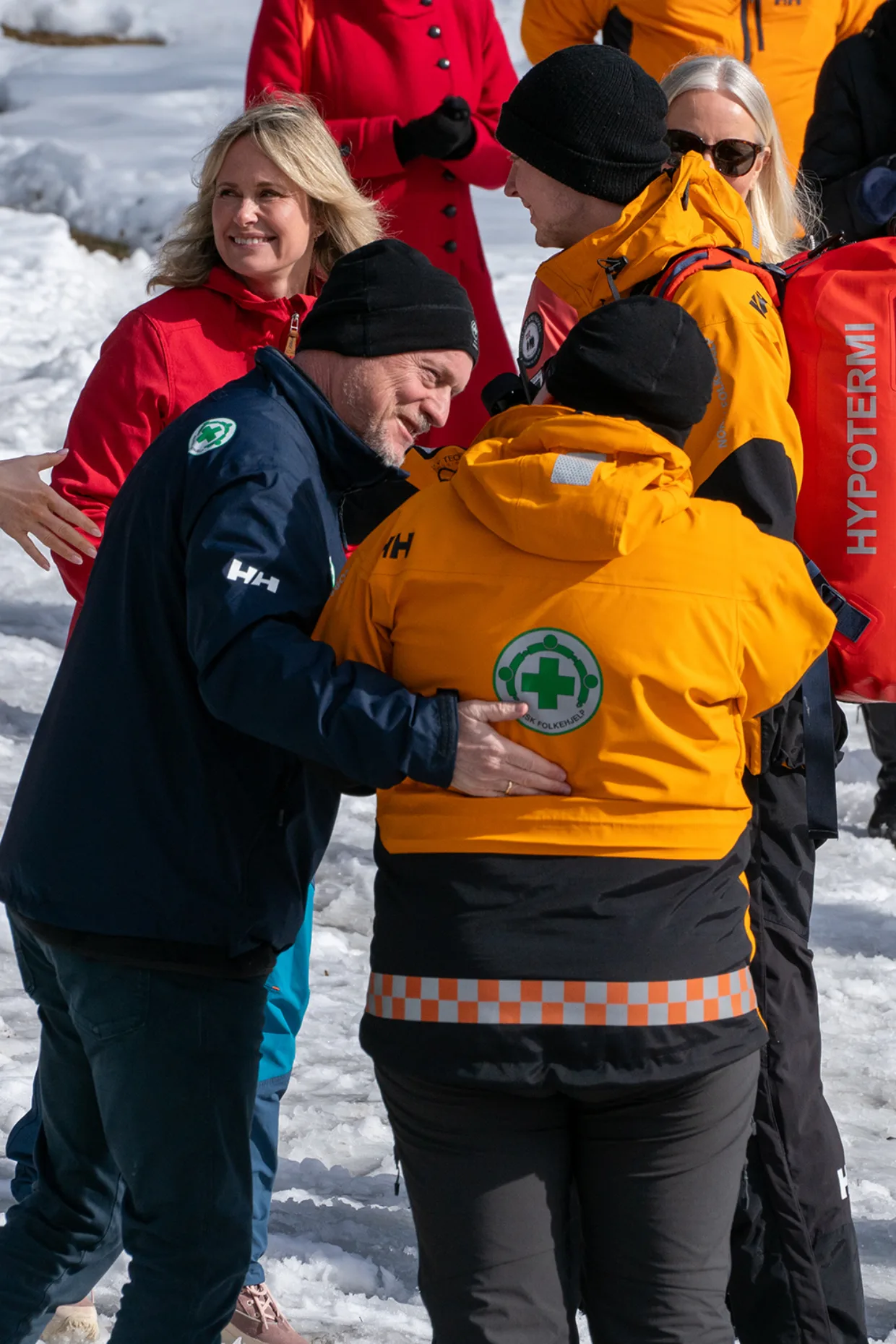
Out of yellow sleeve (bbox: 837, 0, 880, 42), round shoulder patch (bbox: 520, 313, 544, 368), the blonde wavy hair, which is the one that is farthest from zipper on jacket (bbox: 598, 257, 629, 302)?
yellow sleeve (bbox: 837, 0, 880, 42)

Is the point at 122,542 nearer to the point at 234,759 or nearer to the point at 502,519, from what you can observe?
the point at 234,759

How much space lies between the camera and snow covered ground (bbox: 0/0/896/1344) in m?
3.23

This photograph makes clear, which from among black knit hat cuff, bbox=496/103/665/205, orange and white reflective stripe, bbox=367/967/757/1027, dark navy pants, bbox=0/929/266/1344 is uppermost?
black knit hat cuff, bbox=496/103/665/205

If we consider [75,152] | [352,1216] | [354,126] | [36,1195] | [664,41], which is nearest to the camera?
[36,1195]

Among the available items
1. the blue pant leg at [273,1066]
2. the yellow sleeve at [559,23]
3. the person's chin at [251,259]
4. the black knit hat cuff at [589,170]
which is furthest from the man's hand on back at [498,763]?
the yellow sleeve at [559,23]

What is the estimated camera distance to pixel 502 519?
194 cm

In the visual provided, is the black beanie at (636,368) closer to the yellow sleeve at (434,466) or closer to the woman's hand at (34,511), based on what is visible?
→ the yellow sleeve at (434,466)

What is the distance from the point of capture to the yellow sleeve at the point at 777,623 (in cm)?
201

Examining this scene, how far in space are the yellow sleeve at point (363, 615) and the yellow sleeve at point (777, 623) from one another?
0.44 m

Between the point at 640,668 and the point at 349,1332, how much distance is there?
5.41 ft

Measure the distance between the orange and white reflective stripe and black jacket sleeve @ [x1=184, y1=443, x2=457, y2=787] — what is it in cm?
25

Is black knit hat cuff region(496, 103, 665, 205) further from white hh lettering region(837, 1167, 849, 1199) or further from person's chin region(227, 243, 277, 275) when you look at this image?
white hh lettering region(837, 1167, 849, 1199)

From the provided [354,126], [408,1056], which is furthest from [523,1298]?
[354,126]

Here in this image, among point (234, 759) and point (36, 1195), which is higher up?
point (234, 759)
